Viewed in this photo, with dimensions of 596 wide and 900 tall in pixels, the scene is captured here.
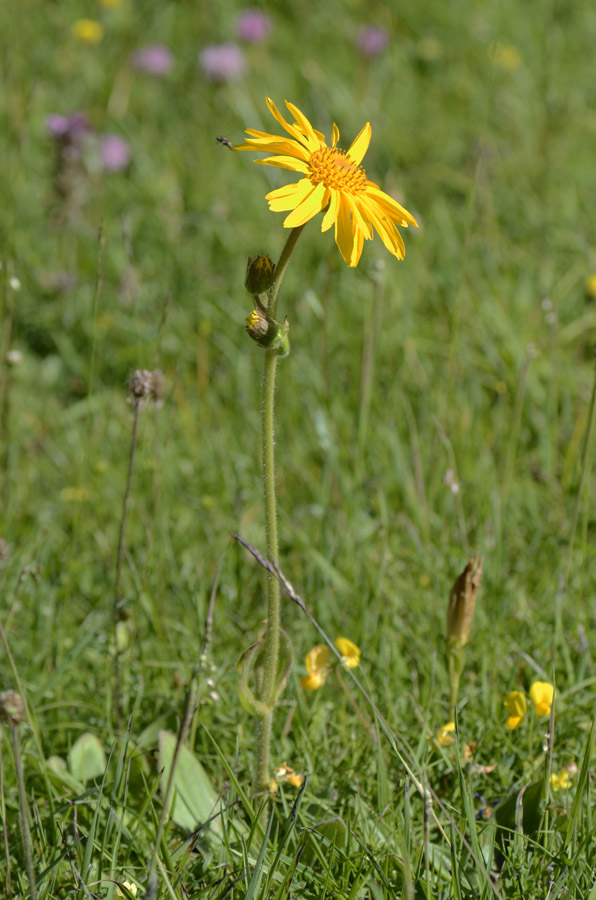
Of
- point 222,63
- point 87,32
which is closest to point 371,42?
point 222,63

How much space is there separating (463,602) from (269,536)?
453mm

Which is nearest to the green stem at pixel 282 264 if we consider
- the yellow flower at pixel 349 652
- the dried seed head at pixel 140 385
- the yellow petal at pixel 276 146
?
the yellow petal at pixel 276 146

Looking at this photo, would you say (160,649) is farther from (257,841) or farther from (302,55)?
(302,55)

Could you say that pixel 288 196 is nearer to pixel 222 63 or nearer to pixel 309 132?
pixel 309 132

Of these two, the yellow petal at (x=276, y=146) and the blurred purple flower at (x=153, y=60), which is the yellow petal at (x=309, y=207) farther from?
the blurred purple flower at (x=153, y=60)

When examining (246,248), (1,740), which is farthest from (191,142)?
(1,740)

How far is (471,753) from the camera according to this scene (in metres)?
1.68

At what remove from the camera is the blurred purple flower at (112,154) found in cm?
372

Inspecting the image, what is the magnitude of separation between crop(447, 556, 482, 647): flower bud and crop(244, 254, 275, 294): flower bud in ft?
2.17

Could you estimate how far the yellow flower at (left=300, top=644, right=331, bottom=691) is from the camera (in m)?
1.77

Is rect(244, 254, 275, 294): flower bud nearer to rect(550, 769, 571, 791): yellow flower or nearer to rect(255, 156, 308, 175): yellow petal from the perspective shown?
rect(255, 156, 308, 175): yellow petal

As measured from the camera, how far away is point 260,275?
4.15ft

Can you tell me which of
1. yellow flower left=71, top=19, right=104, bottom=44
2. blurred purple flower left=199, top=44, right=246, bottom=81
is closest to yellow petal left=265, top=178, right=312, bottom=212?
blurred purple flower left=199, top=44, right=246, bottom=81

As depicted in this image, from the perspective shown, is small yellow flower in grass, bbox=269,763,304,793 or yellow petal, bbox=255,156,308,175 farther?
small yellow flower in grass, bbox=269,763,304,793
